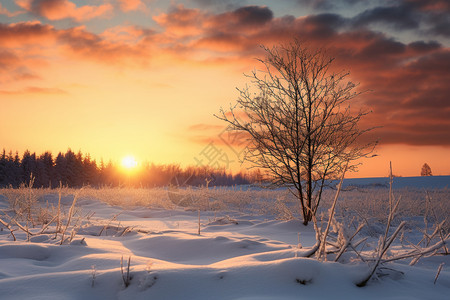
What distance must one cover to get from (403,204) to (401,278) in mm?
9908

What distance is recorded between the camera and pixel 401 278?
6.93 ft

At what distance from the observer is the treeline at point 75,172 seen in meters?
52.4

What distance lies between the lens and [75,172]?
2392 inches

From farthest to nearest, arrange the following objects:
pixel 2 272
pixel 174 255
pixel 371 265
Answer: pixel 174 255 < pixel 2 272 < pixel 371 265

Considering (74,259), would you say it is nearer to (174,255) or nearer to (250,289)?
(174,255)

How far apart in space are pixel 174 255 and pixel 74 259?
3.44 feet

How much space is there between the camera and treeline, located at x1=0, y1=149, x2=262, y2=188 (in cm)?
5238

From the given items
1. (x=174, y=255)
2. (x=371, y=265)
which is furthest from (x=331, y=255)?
(x=174, y=255)

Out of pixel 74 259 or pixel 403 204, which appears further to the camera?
pixel 403 204

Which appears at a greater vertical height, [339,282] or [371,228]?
[339,282]

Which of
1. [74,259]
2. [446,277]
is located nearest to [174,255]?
[74,259]

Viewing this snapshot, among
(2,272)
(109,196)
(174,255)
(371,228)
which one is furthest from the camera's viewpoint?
(109,196)

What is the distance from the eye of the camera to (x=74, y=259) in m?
2.72

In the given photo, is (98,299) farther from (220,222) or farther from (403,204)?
(403,204)
